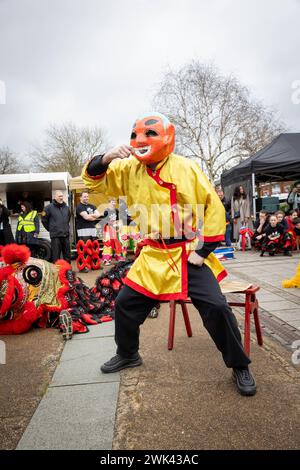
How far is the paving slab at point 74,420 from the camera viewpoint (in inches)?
76.7

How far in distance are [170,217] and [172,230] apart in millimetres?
97

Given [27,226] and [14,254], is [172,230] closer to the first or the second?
[14,254]

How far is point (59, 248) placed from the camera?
784cm

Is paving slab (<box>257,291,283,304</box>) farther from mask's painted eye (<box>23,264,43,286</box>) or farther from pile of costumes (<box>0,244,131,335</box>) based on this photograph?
mask's painted eye (<box>23,264,43,286</box>)

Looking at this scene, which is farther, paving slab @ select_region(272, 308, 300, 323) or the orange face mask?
paving slab @ select_region(272, 308, 300, 323)

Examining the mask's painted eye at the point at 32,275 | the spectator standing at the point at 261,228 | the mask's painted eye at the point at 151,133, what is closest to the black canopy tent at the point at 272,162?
the spectator standing at the point at 261,228

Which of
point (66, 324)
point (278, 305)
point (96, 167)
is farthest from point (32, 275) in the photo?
point (278, 305)

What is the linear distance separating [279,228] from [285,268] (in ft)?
8.07

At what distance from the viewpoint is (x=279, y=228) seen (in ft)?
30.9

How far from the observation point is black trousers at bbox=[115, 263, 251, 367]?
7.88 ft

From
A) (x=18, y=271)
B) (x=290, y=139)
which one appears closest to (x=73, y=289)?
(x=18, y=271)

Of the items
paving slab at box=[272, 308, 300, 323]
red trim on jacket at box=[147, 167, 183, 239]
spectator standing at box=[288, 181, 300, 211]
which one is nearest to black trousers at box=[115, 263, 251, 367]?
red trim on jacket at box=[147, 167, 183, 239]

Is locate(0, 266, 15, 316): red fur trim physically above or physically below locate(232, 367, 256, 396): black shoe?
above
